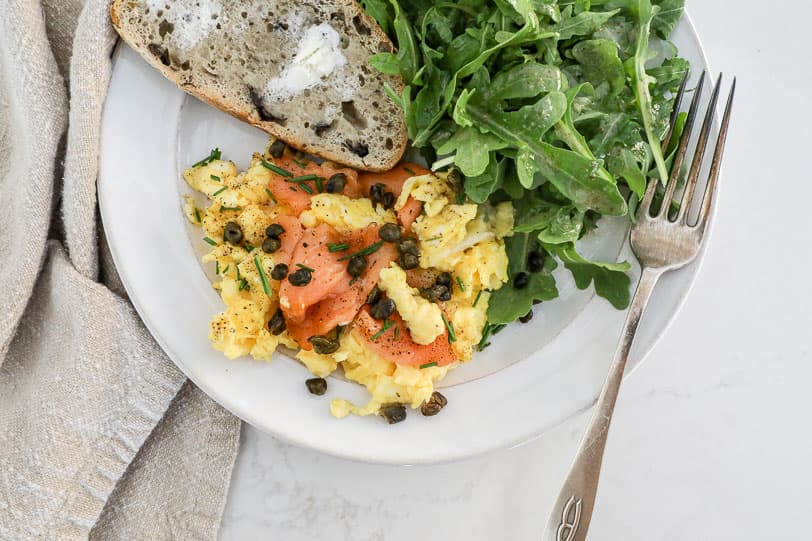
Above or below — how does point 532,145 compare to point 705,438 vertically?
above

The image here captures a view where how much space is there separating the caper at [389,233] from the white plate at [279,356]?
24.1 inches

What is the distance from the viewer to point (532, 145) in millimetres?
2293

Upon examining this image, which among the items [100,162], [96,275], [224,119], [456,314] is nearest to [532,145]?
[456,314]

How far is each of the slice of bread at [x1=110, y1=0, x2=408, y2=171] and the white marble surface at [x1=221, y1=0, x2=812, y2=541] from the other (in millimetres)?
1559

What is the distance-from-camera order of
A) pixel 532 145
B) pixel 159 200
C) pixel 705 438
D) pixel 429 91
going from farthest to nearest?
1. pixel 705 438
2. pixel 159 200
3. pixel 429 91
4. pixel 532 145

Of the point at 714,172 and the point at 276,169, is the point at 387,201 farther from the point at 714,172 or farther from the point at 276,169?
the point at 714,172

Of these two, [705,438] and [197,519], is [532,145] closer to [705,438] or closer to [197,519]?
[705,438]

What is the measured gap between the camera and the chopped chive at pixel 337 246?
249 centimetres

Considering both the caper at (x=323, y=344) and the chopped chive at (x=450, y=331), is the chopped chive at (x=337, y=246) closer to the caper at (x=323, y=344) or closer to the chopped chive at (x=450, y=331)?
the caper at (x=323, y=344)

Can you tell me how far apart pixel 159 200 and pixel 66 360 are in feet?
2.41

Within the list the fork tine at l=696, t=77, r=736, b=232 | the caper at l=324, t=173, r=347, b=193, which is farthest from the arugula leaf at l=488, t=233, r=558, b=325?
the caper at l=324, t=173, r=347, b=193

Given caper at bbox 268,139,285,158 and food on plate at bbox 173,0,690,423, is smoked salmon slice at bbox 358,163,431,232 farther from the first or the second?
caper at bbox 268,139,285,158

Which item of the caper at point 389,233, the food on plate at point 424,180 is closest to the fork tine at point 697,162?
the food on plate at point 424,180

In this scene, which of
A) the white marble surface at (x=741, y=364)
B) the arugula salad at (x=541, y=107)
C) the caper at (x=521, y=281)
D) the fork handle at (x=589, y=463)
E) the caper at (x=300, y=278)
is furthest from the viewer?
the white marble surface at (x=741, y=364)
